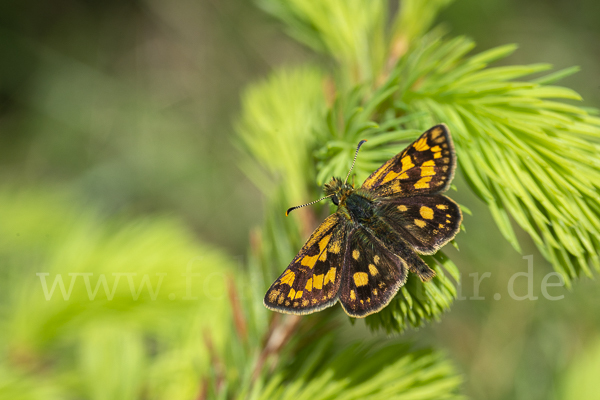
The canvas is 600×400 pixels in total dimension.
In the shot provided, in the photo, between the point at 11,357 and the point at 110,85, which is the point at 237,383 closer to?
the point at 11,357

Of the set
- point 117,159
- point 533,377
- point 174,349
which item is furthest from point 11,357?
point 117,159

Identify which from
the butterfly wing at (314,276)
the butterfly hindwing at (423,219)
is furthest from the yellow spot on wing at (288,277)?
the butterfly hindwing at (423,219)

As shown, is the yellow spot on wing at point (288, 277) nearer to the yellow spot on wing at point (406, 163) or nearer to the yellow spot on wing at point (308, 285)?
the yellow spot on wing at point (308, 285)

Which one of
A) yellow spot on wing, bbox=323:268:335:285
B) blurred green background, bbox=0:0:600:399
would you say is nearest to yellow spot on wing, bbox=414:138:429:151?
yellow spot on wing, bbox=323:268:335:285

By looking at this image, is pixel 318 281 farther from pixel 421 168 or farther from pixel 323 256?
pixel 421 168

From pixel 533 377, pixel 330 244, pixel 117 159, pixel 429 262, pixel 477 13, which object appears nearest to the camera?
pixel 429 262

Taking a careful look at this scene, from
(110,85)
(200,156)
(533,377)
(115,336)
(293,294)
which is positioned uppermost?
(110,85)

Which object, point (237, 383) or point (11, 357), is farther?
point (11, 357)
